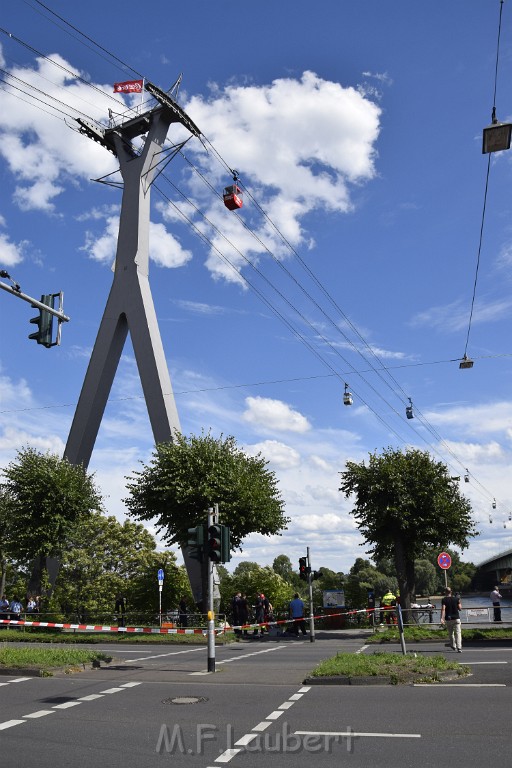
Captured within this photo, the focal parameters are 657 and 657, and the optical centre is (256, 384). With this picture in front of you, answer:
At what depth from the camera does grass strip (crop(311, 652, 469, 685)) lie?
11539 mm

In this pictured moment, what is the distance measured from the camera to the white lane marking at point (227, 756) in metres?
6.89

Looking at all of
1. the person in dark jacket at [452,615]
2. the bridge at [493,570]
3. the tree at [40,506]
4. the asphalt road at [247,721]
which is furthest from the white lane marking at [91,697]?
the bridge at [493,570]

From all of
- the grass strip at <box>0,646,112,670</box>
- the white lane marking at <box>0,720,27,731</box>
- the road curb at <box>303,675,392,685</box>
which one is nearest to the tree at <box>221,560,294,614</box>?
the grass strip at <box>0,646,112,670</box>

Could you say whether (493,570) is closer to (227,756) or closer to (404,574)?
A: (404,574)

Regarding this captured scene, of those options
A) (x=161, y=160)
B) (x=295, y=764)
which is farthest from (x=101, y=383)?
(x=295, y=764)

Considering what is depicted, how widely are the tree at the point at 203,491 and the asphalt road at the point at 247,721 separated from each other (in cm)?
1278

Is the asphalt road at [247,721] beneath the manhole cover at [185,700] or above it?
above

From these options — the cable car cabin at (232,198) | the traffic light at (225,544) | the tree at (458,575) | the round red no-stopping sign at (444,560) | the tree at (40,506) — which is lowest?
the tree at (458,575)

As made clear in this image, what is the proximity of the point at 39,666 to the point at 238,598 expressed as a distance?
565 inches

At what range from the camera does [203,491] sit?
26.8m

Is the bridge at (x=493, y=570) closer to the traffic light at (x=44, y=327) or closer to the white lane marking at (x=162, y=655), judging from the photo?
the white lane marking at (x=162, y=655)

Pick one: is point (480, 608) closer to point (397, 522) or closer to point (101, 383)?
point (397, 522)

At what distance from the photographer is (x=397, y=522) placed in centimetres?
2722

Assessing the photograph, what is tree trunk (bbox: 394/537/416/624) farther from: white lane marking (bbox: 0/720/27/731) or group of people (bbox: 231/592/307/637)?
white lane marking (bbox: 0/720/27/731)
